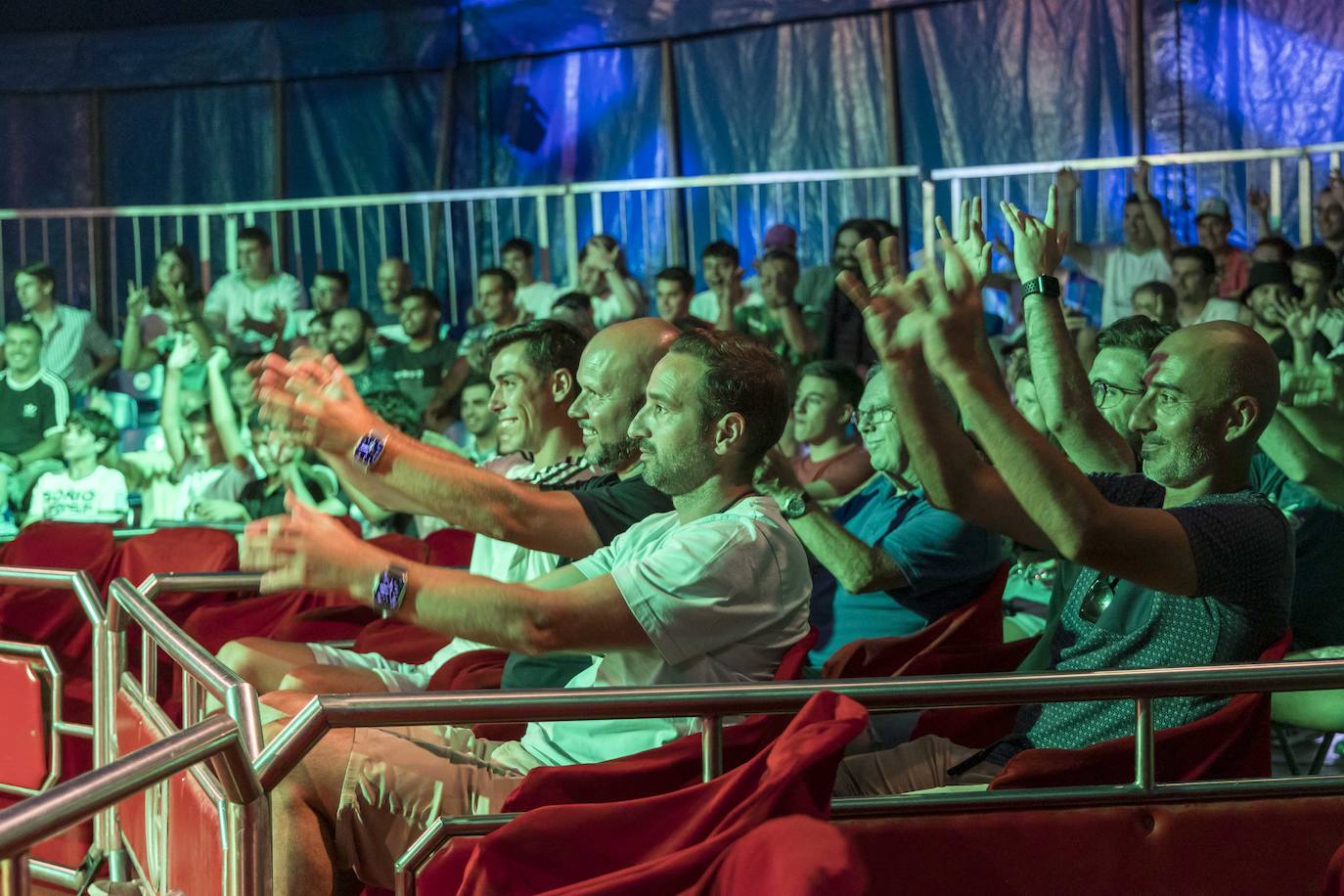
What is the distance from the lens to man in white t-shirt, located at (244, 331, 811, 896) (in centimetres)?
246

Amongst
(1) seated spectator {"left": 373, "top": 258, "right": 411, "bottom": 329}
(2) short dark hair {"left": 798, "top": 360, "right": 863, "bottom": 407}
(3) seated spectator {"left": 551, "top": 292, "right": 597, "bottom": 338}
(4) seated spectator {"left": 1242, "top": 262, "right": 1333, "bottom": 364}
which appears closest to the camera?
(2) short dark hair {"left": 798, "top": 360, "right": 863, "bottom": 407}

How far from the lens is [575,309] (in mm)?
7613

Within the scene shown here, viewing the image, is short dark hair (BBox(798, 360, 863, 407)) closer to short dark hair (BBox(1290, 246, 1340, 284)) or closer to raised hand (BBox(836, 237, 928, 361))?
raised hand (BBox(836, 237, 928, 361))

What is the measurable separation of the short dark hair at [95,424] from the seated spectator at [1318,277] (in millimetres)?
5515

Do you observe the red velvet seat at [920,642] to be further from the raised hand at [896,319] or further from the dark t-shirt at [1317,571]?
the dark t-shirt at [1317,571]

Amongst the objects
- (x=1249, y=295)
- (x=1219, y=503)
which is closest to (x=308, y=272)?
(x=1249, y=295)

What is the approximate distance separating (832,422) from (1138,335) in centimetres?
162

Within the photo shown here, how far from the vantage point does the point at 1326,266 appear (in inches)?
249

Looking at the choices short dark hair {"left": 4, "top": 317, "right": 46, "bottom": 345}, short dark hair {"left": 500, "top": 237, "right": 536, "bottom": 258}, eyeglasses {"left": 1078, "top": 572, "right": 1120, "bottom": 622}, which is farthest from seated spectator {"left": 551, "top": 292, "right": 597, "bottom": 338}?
eyeglasses {"left": 1078, "top": 572, "right": 1120, "bottom": 622}

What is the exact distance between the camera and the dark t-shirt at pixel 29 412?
854 centimetres

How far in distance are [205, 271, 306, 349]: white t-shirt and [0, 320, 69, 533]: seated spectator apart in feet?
3.48

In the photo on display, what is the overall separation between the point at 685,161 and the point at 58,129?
457 cm

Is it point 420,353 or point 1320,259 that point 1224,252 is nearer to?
point 1320,259

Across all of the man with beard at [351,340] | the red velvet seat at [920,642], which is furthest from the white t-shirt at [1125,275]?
the red velvet seat at [920,642]
